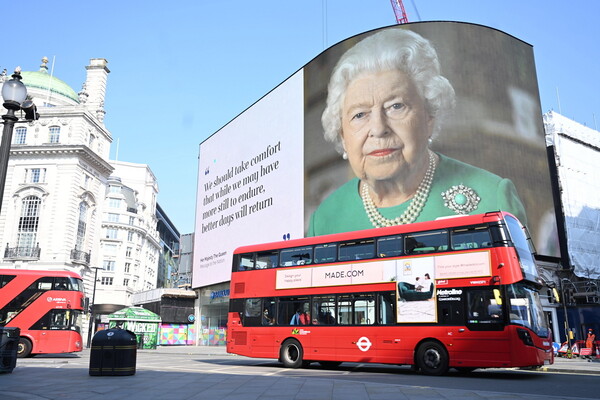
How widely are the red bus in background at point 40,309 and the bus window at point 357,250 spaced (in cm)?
1556

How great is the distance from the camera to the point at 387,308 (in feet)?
53.8

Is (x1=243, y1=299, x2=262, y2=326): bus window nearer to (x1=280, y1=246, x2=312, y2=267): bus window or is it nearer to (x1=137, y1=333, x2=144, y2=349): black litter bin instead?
(x1=280, y1=246, x2=312, y2=267): bus window

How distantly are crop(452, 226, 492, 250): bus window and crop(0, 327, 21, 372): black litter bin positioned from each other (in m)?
12.5

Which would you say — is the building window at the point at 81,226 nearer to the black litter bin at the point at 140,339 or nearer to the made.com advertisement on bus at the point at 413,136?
the black litter bin at the point at 140,339

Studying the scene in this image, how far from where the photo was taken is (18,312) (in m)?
25.2

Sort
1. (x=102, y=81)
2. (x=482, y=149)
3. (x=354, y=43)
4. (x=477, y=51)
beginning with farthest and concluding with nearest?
(x=102, y=81) < (x=354, y=43) < (x=477, y=51) < (x=482, y=149)

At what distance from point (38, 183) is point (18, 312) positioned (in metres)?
29.5

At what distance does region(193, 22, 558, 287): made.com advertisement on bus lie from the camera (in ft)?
111

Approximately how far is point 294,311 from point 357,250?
338cm

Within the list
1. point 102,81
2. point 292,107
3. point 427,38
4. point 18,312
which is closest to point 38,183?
point 102,81

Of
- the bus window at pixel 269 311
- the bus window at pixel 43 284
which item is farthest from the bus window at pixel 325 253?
the bus window at pixel 43 284

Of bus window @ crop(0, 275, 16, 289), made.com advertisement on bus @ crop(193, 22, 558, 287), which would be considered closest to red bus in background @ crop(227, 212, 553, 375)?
bus window @ crop(0, 275, 16, 289)

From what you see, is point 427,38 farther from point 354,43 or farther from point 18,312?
point 18,312

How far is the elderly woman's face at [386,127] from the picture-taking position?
34.0 m
